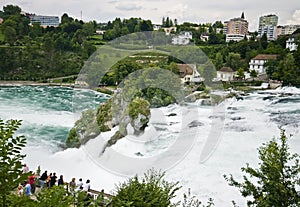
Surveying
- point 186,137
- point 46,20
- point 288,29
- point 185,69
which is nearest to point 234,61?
point 185,69

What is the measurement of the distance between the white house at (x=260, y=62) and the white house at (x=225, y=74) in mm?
3350

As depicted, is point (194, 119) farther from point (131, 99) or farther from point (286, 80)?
point (286, 80)

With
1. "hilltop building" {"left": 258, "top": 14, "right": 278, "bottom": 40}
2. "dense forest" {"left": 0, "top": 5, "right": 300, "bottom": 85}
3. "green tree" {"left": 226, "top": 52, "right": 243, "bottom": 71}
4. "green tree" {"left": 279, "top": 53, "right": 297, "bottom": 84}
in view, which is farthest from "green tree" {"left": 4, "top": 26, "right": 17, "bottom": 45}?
"hilltop building" {"left": 258, "top": 14, "right": 278, "bottom": 40}

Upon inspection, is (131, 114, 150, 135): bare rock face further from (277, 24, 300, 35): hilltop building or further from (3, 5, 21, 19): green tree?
(277, 24, 300, 35): hilltop building

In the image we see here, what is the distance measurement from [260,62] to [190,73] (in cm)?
1140

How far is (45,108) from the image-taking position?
61.1 feet

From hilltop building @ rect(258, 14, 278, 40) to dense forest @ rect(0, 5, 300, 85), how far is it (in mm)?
35758

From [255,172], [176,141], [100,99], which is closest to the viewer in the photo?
[255,172]

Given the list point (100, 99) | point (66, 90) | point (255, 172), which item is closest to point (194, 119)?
point (100, 99)

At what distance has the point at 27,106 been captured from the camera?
61.7ft

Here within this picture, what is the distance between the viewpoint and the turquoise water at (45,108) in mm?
13120

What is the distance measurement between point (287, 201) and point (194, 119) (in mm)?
11148

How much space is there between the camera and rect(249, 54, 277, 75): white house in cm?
3030

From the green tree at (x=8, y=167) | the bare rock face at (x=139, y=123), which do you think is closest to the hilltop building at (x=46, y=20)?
the bare rock face at (x=139, y=123)
